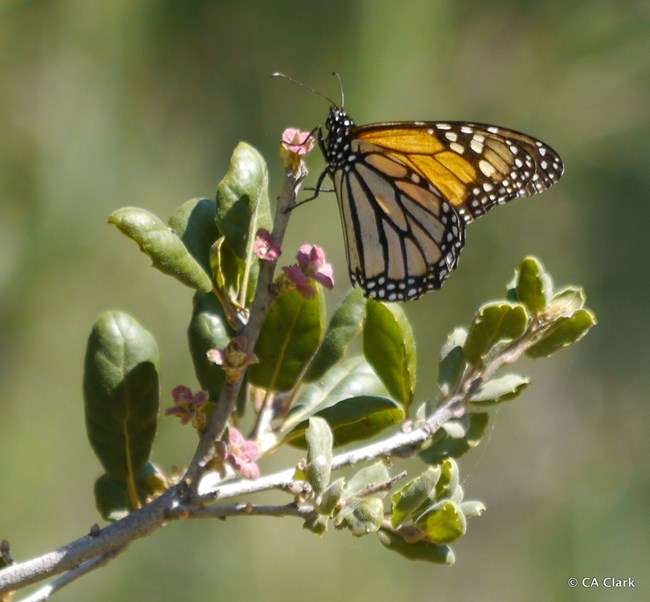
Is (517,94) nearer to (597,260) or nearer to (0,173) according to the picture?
(597,260)

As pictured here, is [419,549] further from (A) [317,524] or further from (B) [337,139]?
(B) [337,139]

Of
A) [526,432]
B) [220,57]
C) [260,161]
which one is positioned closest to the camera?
[260,161]

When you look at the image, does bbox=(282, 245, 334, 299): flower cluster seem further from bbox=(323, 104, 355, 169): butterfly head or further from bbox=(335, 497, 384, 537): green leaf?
bbox=(323, 104, 355, 169): butterfly head

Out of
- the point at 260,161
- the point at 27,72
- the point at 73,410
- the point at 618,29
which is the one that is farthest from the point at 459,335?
the point at 618,29

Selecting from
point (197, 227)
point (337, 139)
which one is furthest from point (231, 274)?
point (337, 139)

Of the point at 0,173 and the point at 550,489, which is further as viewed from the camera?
the point at 550,489

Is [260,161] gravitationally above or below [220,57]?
below

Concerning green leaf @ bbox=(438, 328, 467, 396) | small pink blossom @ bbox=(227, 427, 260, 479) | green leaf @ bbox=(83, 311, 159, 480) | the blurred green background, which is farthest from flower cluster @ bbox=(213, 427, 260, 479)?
the blurred green background
